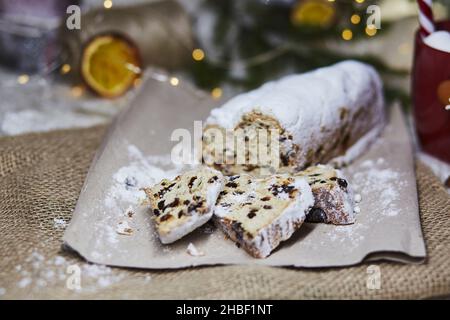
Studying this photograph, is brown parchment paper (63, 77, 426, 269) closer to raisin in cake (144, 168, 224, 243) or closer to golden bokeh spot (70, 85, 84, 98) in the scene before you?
raisin in cake (144, 168, 224, 243)

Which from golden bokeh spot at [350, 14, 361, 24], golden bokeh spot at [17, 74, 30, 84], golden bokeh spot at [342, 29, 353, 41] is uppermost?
golden bokeh spot at [350, 14, 361, 24]

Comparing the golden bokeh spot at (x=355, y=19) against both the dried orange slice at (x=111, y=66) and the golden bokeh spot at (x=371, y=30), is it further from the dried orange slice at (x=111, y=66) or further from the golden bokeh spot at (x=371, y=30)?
the dried orange slice at (x=111, y=66)

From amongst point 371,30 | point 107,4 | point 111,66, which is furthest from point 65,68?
point 371,30

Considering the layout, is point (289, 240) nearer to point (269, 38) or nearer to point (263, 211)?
point (263, 211)

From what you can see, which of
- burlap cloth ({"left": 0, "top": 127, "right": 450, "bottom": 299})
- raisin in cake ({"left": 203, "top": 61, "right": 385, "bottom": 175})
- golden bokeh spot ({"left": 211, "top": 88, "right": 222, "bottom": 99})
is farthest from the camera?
golden bokeh spot ({"left": 211, "top": 88, "right": 222, "bottom": 99})

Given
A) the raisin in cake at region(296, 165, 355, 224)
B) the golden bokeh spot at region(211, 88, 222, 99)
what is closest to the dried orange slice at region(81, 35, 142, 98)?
the golden bokeh spot at region(211, 88, 222, 99)

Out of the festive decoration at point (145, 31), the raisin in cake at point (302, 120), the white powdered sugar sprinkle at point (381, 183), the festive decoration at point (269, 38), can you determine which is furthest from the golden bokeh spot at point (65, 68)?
the white powdered sugar sprinkle at point (381, 183)

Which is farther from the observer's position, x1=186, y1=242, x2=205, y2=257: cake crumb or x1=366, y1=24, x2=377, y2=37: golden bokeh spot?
x1=366, y1=24, x2=377, y2=37: golden bokeh spot
